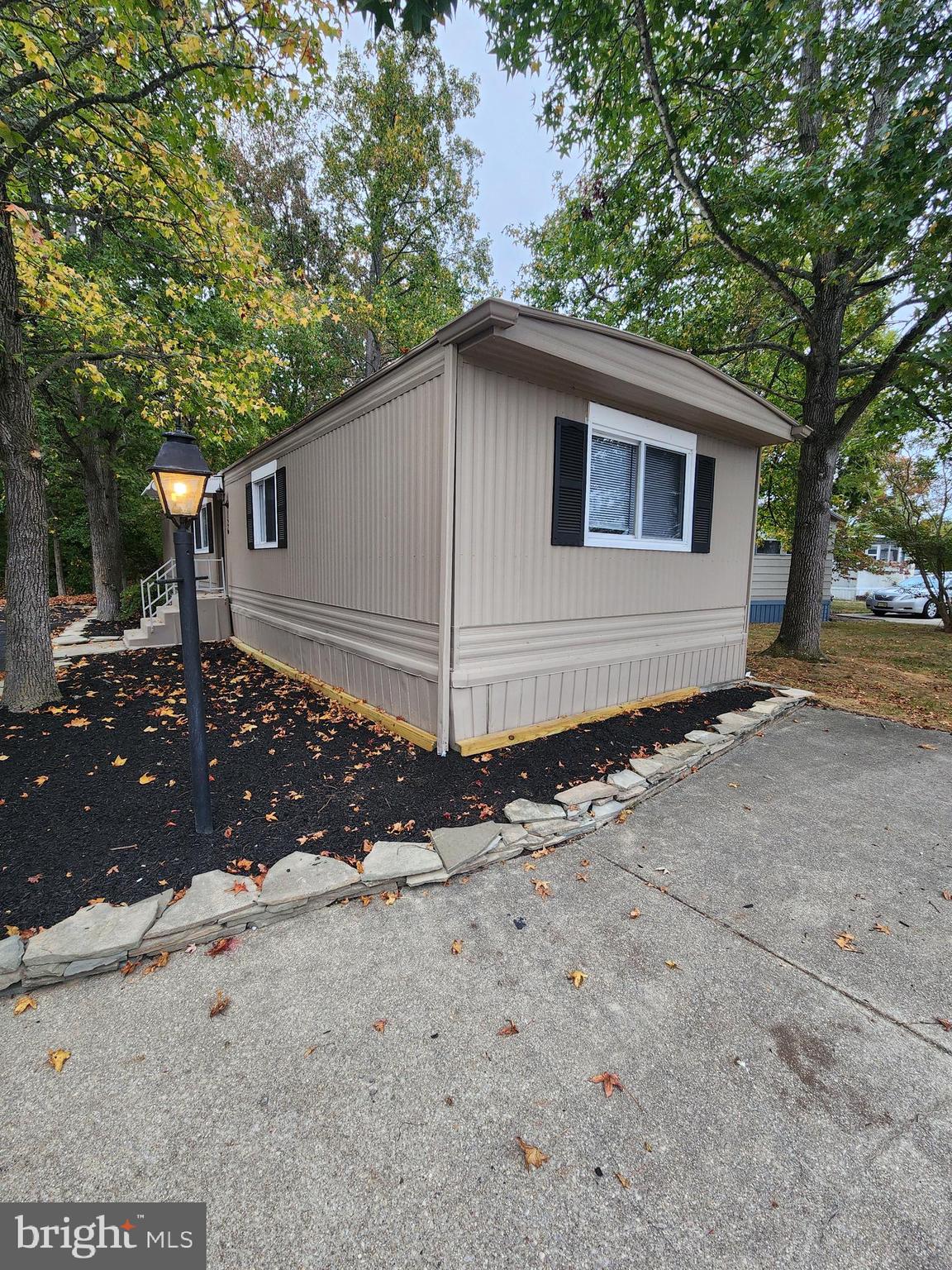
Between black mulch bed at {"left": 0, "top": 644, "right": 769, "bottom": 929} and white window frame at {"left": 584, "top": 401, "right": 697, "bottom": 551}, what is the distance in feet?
5.40

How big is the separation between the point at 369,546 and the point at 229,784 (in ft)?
7.51

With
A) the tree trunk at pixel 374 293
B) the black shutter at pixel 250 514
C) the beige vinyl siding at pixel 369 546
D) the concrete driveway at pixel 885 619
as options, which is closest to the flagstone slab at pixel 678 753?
the beige vinyl siding at pixel 369 546

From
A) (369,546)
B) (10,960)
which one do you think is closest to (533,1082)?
(10,960)

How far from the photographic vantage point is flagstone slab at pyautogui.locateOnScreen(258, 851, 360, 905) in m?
2.33

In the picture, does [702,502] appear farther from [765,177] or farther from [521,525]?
[765,177]

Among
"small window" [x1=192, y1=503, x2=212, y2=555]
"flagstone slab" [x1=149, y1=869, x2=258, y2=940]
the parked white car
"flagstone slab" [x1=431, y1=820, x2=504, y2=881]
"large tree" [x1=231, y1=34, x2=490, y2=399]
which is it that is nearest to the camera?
"flagstone slab" [x1=149, y1=869, x2=258, y2=940]

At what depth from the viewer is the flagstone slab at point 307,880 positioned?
2334mm

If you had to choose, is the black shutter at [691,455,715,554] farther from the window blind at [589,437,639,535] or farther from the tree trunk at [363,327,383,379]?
the tree trunk at [363,327,383,379]

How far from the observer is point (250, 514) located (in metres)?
7.71

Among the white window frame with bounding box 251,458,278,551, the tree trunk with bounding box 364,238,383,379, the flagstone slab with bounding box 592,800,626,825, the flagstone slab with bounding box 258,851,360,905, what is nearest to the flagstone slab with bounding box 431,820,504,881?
the flagstone slab with bounding box 258,851,360,905

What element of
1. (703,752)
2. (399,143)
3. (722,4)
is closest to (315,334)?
(399,143)

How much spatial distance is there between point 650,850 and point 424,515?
270 centimetres

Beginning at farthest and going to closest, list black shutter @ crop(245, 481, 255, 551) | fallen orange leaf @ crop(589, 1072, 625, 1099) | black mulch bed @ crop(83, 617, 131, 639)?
black mulch bed @ crop(83, 617, 131, 639) < black shutter @ crop(245, 481, 255, 551) < fallen orange leaf @ crop(589, 1072, 625, 1099)

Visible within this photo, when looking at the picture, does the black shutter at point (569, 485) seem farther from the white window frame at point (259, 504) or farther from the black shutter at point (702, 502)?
the white window frame at point (259, 504)
